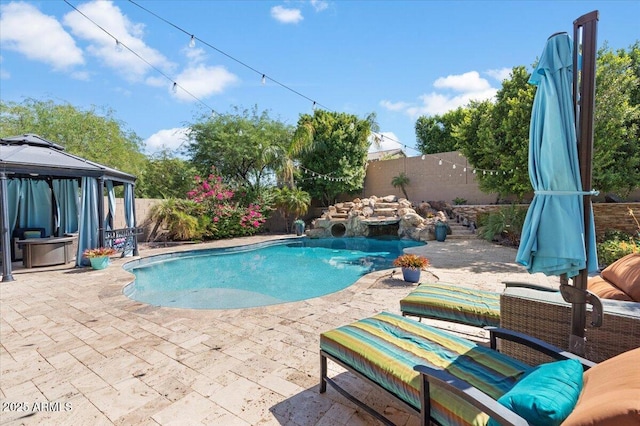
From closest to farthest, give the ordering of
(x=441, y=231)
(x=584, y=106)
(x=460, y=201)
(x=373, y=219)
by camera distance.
Result: (x=584, y=106) → (x=441, y=231) → (x=373, y=219) → (x=460, y=201)

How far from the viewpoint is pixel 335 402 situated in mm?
2143

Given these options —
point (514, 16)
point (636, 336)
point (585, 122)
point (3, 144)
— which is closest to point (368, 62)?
point (514, 16)

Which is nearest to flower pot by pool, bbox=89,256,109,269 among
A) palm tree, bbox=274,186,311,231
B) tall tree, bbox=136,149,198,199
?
palm tree, bbox=274,186,311,231

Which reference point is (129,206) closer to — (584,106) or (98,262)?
(98,262)

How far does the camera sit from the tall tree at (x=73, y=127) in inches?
530

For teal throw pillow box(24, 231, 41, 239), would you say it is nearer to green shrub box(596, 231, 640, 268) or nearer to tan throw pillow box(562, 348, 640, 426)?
tan throw pillow box(562, 348, 640, 426)

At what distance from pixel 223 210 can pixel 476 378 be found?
12029 millimetres

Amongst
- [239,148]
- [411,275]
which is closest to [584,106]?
[411,275]

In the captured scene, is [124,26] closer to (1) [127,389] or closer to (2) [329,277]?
(1) [127,389]

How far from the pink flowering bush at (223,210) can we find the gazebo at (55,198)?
3.51m

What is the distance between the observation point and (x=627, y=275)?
8.93 ft

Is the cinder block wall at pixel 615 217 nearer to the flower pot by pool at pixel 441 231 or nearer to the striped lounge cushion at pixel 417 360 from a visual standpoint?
the flower pot by pool at pixel 441 231

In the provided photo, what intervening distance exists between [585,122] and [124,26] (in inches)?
283

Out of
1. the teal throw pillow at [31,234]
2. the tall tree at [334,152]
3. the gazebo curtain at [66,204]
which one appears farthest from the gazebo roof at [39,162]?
the tall tree at [334,152]
